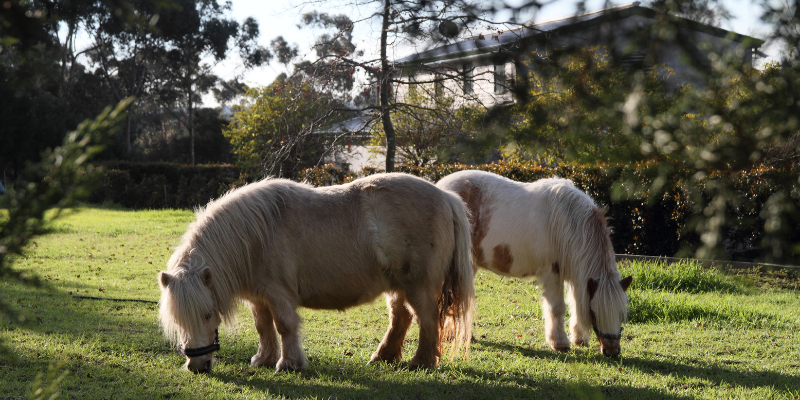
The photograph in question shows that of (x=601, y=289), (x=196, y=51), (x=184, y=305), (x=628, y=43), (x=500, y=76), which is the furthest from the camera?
(x=196, y=51)

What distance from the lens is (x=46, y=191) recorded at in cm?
117

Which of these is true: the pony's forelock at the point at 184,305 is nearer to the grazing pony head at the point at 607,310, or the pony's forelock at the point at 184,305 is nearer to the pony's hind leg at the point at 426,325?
the pony's hind leg at the point at 426,325

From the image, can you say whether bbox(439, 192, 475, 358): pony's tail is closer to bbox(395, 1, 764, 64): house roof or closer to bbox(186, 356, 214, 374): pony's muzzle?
bbox(186, 356, 214, 374): pony's muzzle

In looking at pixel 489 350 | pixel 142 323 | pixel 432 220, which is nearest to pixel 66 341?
pixel 142 323

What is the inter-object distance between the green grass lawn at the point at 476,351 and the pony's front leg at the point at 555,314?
0.41 feet

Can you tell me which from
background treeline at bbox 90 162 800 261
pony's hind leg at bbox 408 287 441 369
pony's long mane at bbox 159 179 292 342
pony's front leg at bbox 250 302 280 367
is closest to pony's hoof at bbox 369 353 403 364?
pony's hind leg at bbox 408 287 441 369

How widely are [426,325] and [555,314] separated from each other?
151 centimetres

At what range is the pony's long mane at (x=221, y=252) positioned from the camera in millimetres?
4309

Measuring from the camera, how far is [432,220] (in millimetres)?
4871

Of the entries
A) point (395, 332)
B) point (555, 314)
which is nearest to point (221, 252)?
point (395, 332)

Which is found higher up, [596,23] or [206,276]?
[596,23]

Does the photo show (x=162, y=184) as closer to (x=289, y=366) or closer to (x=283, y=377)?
(x=289, y=366)

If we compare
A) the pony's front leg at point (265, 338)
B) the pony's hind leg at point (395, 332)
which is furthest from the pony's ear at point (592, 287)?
the pony's front leg at point (265, 338)

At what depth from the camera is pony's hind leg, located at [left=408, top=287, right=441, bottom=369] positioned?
4.80 metres
